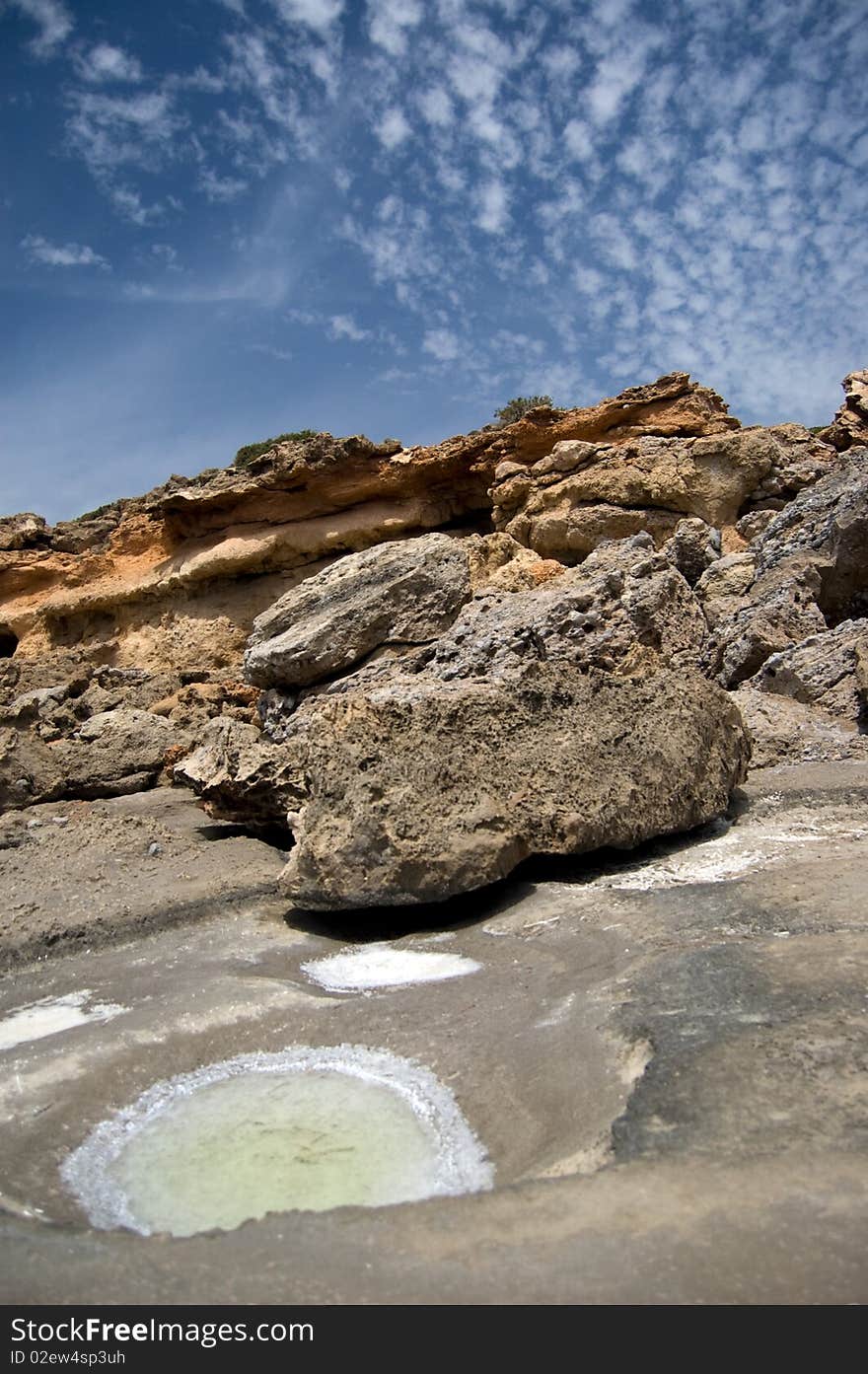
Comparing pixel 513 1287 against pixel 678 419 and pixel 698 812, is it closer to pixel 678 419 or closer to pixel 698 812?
pixel 698 812

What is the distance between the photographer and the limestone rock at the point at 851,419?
42.1 feet

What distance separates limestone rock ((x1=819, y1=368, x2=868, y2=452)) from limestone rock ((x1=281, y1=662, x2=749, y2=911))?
861 centimetres

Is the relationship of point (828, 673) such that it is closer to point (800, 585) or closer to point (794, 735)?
point (794, 735)

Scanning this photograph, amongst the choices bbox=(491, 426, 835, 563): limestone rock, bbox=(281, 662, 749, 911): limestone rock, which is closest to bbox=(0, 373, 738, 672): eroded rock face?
bbox=(491, 426, 835, 563): limestone rock

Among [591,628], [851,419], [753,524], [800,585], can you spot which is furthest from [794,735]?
[851,419]

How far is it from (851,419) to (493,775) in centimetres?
1035

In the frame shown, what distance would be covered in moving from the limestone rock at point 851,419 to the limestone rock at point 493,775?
8609mm

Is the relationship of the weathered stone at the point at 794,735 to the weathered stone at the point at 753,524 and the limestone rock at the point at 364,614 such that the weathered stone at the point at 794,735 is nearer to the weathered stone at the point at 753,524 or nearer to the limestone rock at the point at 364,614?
the limestone rock at the point at 364,614

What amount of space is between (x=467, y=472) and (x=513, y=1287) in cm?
1342

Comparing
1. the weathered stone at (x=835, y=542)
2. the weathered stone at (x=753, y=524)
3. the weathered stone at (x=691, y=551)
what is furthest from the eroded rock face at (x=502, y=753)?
the weathered stone at (x=753, y=524)

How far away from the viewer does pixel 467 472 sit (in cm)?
1455

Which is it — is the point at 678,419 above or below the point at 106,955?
above

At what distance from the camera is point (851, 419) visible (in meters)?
13.0
